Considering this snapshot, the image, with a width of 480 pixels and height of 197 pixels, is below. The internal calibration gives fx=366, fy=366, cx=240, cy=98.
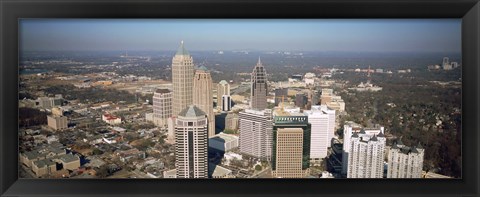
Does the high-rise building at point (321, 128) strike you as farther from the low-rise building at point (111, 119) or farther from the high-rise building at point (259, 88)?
the low-rise building at point (111, 119)

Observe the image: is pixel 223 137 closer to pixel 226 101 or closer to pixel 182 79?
pixel 226 101

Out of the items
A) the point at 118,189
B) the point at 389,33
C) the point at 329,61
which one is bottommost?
the point at 118,189

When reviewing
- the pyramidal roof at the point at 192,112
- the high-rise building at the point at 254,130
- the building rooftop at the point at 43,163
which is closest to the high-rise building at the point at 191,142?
the pyramidal roof at the point at 192,112

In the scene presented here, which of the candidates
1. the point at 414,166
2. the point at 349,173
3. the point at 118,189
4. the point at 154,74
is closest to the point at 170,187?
the point at 118,189

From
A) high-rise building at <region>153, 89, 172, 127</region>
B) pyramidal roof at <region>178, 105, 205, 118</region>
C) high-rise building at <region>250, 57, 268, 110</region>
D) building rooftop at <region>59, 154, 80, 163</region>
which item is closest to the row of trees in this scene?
high-rise building at <region>250, 57, 268, 110</region>

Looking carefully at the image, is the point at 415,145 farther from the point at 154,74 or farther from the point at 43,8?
the point at 43,8

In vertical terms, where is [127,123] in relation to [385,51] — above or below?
below

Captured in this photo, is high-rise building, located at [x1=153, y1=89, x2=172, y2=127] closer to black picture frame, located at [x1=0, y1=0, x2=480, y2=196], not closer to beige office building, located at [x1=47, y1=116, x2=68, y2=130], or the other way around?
black picture frame, located at [x1=0, y1=0, x2=480, y2=196]
